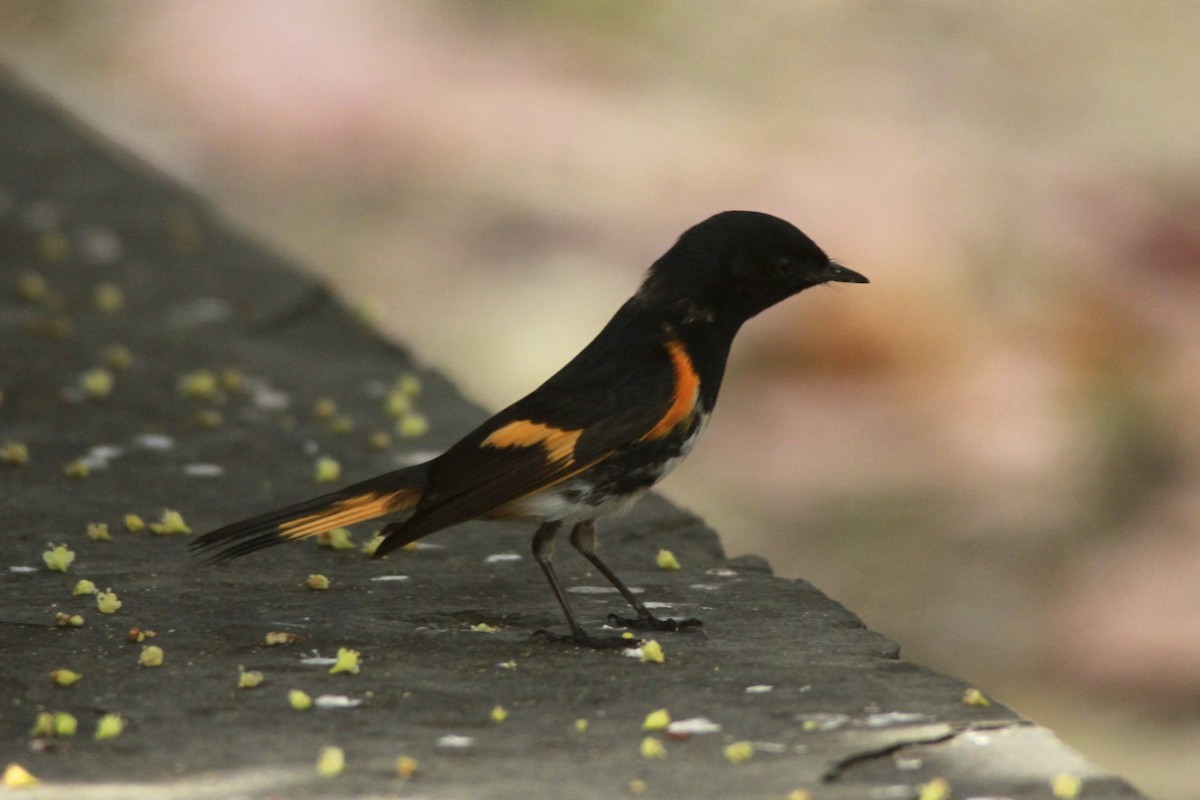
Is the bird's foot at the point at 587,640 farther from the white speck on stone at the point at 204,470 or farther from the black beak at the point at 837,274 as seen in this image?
the white speck on stone at the point at 204,470

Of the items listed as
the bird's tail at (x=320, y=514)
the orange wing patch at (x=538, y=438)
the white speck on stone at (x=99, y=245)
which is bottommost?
the bird's tail at (x=320, y=514)

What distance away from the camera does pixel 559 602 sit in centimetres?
443

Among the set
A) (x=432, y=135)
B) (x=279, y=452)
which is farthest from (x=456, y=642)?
(x=432, y=135)

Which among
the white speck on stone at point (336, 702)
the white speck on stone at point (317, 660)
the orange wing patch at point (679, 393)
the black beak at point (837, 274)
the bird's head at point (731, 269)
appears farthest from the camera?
the black beak at point (837, 274)

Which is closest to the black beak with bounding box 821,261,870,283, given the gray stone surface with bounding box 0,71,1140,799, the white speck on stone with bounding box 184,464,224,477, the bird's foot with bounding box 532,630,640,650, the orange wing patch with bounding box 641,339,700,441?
the orange wing patch with bounding box 641,339,700,441

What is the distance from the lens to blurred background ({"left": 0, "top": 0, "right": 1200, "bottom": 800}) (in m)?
8.90

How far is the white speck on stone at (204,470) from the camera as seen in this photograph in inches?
225

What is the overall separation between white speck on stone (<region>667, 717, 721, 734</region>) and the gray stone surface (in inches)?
1.0

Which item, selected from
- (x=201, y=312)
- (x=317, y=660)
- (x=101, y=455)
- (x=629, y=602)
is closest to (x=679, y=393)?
(x=629, y=602)

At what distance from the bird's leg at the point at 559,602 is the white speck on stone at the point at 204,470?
164 cm

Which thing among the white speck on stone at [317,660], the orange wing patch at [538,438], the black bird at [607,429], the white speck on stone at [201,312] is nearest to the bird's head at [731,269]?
the black bird at [607,429]

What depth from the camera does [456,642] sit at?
166 inches

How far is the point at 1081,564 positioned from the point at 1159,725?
1.04 meters

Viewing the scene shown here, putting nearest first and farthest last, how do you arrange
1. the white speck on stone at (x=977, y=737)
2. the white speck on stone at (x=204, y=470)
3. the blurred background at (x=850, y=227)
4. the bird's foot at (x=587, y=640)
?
the white speck on stone at (x=977, y=737) → the bird's foot at (x=587, y=640) → the white speck on stone at (x=204, y=470) → the blurred background at (x=850, y=227)
